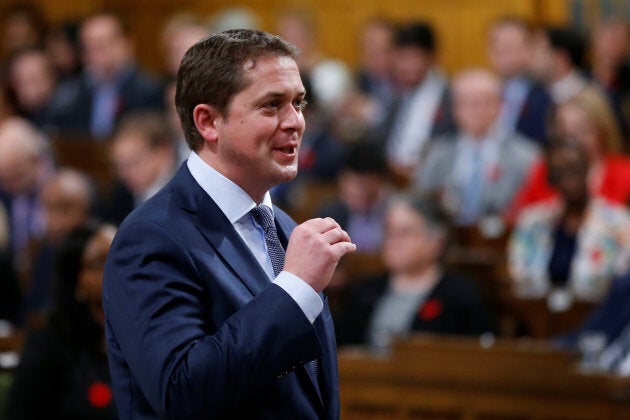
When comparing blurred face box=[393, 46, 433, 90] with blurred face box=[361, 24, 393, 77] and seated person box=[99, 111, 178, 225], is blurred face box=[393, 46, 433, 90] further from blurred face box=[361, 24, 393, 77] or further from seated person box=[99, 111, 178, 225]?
seated person box=[99, 111, 178, 225]

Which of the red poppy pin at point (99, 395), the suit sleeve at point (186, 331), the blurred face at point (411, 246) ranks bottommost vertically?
the blurred face at point (411, 246)

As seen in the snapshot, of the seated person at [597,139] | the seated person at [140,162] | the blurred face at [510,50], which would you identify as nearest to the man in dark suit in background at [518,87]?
the blurred face at [510,50]

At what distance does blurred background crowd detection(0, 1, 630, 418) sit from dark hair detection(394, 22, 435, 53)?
13 mm

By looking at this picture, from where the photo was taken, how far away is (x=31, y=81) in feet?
30.3

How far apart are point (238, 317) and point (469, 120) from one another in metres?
5.28

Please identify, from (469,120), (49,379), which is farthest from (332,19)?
(49,379)

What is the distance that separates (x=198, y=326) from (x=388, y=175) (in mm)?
4603

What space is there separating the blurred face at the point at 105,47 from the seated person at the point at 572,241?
4194 millimetres

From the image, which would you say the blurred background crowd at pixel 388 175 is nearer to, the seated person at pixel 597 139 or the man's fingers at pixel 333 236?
the seated person at pixel 597 139

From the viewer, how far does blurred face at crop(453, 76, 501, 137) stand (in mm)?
6855

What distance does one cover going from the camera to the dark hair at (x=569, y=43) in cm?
790

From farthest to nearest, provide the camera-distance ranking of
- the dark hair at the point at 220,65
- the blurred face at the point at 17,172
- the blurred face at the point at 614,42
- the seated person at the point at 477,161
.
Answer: the blurred face at the point at 614,42 < the blurred face at the point at 17,172 < the seated person at the point at 477,161 < the dark hair at the point at 220,65

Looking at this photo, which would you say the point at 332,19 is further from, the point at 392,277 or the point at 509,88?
the point at 392,277

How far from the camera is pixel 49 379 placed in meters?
3.23
